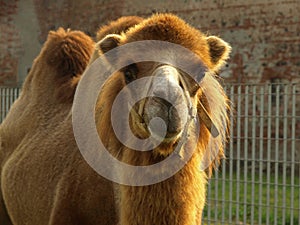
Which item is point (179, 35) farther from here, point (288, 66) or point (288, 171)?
point (288, 66)

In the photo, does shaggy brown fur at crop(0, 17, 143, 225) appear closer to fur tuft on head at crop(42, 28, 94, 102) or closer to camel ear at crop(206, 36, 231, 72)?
fur tuft on head at crop(42, 28, 94, 102)

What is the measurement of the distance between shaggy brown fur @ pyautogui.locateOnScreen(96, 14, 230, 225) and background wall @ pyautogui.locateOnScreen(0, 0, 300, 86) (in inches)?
459

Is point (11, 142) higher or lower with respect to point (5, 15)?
lower

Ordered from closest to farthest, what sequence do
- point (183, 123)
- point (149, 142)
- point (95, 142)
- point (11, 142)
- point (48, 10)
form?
point (183, 123) → point (149, 142) → point (95, 142) → point (11, 142) → point (48, 10)

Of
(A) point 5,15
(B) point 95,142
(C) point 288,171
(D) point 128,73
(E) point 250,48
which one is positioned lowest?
(C) point 288,171

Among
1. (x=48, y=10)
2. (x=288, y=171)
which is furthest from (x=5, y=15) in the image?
(x=288, y=171)

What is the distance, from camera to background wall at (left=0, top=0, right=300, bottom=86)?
51.6 feet

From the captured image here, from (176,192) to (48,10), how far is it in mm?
17615

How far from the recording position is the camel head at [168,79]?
287 centimetres

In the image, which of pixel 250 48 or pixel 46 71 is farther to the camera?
pixel 250 48

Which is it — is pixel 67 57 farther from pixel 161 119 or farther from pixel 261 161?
pixel 261 161

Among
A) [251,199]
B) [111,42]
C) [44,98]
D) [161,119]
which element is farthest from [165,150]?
[251,199]

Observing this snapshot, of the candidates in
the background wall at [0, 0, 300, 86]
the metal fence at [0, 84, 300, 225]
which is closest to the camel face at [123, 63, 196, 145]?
the metal fence at [0, 84, 300, 225]

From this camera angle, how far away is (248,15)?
53.2 feet
